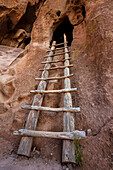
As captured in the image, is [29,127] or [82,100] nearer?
[29,127]

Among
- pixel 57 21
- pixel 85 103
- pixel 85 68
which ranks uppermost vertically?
pixel 57 21

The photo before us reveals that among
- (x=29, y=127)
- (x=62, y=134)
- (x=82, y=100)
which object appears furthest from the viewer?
(x=82, y=100)

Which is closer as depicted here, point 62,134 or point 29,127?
point 62,134

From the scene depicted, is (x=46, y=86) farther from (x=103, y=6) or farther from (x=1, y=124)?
(x=103, y=6)

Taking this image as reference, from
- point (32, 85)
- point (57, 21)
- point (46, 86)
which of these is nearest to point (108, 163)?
point (46, 86)

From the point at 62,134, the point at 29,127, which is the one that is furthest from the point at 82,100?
the point at 29,127

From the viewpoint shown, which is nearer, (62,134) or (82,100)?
(62,134)

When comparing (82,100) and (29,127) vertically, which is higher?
(82,100)

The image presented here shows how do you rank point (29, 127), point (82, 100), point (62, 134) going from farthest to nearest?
point (82, 100)
point (29, 127)
point (62, 134)

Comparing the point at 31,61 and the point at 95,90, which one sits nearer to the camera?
the point at 95,90

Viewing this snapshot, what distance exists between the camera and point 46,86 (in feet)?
6.17

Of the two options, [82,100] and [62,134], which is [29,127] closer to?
[62,134]

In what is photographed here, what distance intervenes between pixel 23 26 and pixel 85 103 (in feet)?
39.3

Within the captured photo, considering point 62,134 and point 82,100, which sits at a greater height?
point 82,100
